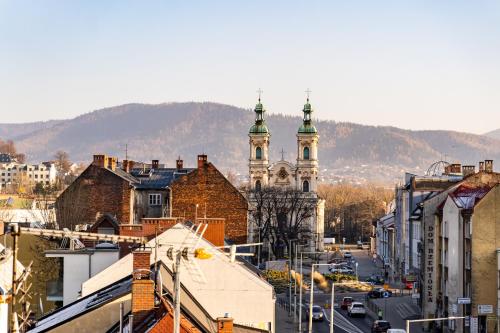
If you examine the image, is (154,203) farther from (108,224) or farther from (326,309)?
(108,224)

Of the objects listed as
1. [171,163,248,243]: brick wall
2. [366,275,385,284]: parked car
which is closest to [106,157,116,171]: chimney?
[171,163,248,243]: brick wall

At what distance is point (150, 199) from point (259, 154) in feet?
266

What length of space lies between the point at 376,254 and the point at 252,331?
132 metres

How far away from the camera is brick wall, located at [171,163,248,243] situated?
343 ft

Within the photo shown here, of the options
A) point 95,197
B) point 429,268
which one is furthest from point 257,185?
point 429,268

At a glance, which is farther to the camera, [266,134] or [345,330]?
[266,134]

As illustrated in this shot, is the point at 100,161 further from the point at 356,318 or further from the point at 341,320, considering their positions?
the point at 341,320

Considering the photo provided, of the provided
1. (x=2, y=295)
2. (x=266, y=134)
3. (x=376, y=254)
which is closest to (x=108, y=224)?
(x=2, y=295)

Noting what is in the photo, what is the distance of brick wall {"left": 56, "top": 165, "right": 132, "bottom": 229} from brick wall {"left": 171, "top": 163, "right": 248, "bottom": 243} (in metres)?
4.90

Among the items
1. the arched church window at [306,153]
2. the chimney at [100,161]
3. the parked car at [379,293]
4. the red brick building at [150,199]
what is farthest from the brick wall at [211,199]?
the arched church window at [306,153]

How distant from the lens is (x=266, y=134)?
19600 cm

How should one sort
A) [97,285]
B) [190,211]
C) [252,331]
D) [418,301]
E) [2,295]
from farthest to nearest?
[190,211] < [418,301] < [97,285] < [252,331] < [2,295]

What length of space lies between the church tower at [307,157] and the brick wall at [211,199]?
264ft

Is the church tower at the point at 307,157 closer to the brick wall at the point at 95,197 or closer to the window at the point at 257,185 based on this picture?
the window at the point at 257,185
